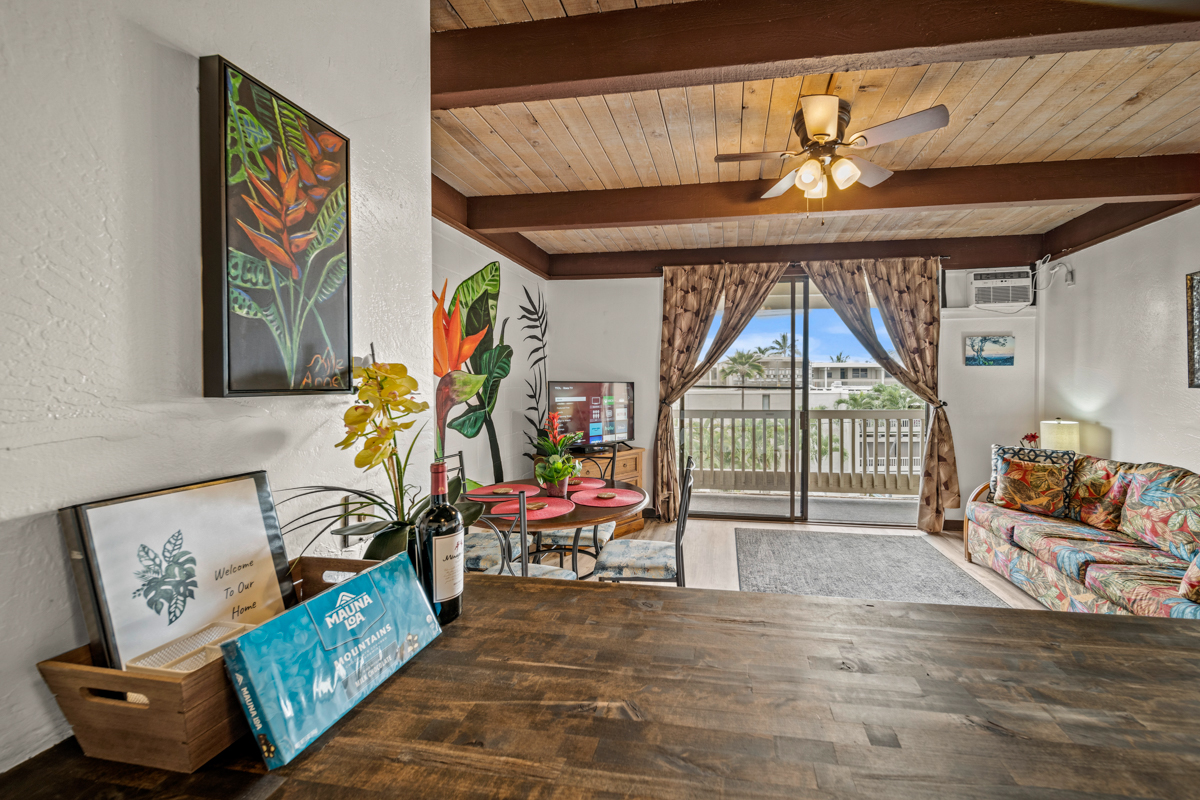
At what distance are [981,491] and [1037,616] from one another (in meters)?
3.76

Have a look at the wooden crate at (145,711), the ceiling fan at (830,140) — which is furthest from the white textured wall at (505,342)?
the wooden crate at (145,711)

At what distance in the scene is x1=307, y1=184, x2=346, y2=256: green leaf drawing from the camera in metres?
1.00

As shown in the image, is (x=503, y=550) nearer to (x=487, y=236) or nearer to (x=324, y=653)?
(x=324, y=653)

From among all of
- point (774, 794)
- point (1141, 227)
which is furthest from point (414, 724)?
point (1141, 227)

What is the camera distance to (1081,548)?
2986 millimetres

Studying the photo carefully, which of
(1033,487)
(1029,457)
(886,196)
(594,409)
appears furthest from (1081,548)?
(594,409)

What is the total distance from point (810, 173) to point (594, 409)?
3027 millimetres

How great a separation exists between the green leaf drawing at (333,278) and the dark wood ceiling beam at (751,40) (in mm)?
1313

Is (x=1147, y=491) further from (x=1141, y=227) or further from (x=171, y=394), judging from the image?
(x=171, y=394)

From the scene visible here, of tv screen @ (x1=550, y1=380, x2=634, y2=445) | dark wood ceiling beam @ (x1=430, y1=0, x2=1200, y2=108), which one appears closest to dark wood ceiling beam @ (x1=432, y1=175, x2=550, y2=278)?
tv screen @ (x1=550, y1=380, x2=634, y2=445)

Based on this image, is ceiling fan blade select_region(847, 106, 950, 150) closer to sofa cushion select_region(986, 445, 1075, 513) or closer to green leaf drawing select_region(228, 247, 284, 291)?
green leaf drawing select_region(228, 247, 284, 291)

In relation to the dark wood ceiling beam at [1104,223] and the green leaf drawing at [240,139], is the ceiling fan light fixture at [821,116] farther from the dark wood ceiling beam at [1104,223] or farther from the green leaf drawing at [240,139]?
the dark wood ceiling beam at [1104,223]

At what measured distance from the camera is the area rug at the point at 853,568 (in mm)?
3518

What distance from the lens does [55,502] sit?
2.04 feet
